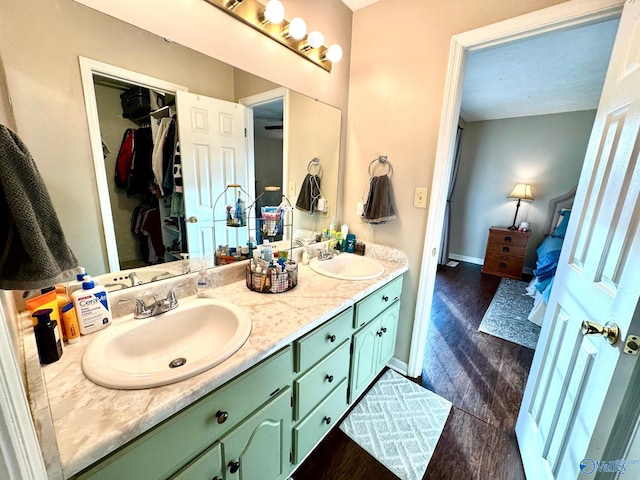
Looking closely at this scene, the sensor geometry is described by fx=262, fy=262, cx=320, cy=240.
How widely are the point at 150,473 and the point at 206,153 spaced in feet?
3.58

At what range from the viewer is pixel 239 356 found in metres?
0.75

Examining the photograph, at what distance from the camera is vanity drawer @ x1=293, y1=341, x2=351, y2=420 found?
1012mm

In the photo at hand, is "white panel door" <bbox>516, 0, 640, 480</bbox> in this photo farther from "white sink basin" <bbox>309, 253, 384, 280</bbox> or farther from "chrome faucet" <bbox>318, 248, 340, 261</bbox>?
"chrome faucet" <bbox>318, 248, 340, 261</bbox>

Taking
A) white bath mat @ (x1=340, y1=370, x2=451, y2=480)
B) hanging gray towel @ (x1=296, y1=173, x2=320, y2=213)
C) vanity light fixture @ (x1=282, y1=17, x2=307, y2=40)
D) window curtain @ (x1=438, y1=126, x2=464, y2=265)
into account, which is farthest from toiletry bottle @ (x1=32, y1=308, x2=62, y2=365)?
window curtain @ (x1=438, y1=126, x2=464, y2=265)

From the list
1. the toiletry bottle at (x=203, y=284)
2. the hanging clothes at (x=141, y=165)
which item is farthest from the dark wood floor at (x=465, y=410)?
the hanging clothes at (x=141, y=165)

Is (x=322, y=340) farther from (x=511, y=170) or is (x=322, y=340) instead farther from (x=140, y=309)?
(x=511, y=170)

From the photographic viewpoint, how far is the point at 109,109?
34.8 inches

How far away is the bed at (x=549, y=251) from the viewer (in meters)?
2.42

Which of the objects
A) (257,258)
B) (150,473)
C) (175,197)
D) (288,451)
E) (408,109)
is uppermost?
(408,109)

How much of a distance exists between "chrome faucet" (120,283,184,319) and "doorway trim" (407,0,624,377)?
1353 millimetres

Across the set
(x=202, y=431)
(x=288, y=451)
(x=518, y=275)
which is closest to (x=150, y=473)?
(x=202, y=431)

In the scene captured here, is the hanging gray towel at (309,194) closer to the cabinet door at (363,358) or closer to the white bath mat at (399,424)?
the cabinet door at (363,358)

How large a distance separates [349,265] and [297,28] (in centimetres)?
133

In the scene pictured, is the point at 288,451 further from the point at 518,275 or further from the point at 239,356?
the point at 518,275
